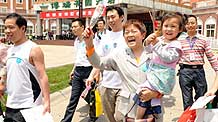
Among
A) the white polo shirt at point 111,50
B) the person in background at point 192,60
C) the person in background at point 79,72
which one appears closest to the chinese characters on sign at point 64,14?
the person in background at point 79,72

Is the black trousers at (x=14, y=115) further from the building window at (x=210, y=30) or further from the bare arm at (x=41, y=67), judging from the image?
the building window at (x=210, y=30)

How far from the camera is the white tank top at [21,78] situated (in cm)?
294

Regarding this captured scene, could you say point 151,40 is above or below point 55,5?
below

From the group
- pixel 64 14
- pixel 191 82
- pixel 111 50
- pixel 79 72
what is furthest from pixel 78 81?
pixel 64 14

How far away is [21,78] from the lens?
296 cm

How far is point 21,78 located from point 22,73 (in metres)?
0.05

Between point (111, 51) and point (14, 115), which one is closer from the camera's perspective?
point (14, 115)

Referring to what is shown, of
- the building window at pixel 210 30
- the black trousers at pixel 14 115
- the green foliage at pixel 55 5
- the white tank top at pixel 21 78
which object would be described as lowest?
the black trousers at pixel 14 115

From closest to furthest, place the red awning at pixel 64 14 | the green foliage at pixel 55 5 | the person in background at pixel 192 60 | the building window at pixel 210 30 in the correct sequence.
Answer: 1. the person in background at pixel 192 60
2. the red awning at pixel 64 14
3. the green foliage at pixel 55 5
4. the building window at pixel 210 30

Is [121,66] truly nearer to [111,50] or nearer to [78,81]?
→ [111,50]

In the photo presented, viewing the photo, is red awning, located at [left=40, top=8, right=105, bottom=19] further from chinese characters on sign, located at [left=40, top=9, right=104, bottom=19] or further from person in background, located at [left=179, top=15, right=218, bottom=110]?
person in background, located at [left=179, top=15, right=218, bottom=110]

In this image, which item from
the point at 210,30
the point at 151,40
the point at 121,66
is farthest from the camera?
the point at 210,30

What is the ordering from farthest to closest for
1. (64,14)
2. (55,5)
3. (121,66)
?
1. (55,5)
2. (64,14)
3. (121,66)

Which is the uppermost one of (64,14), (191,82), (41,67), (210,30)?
(64,14)
